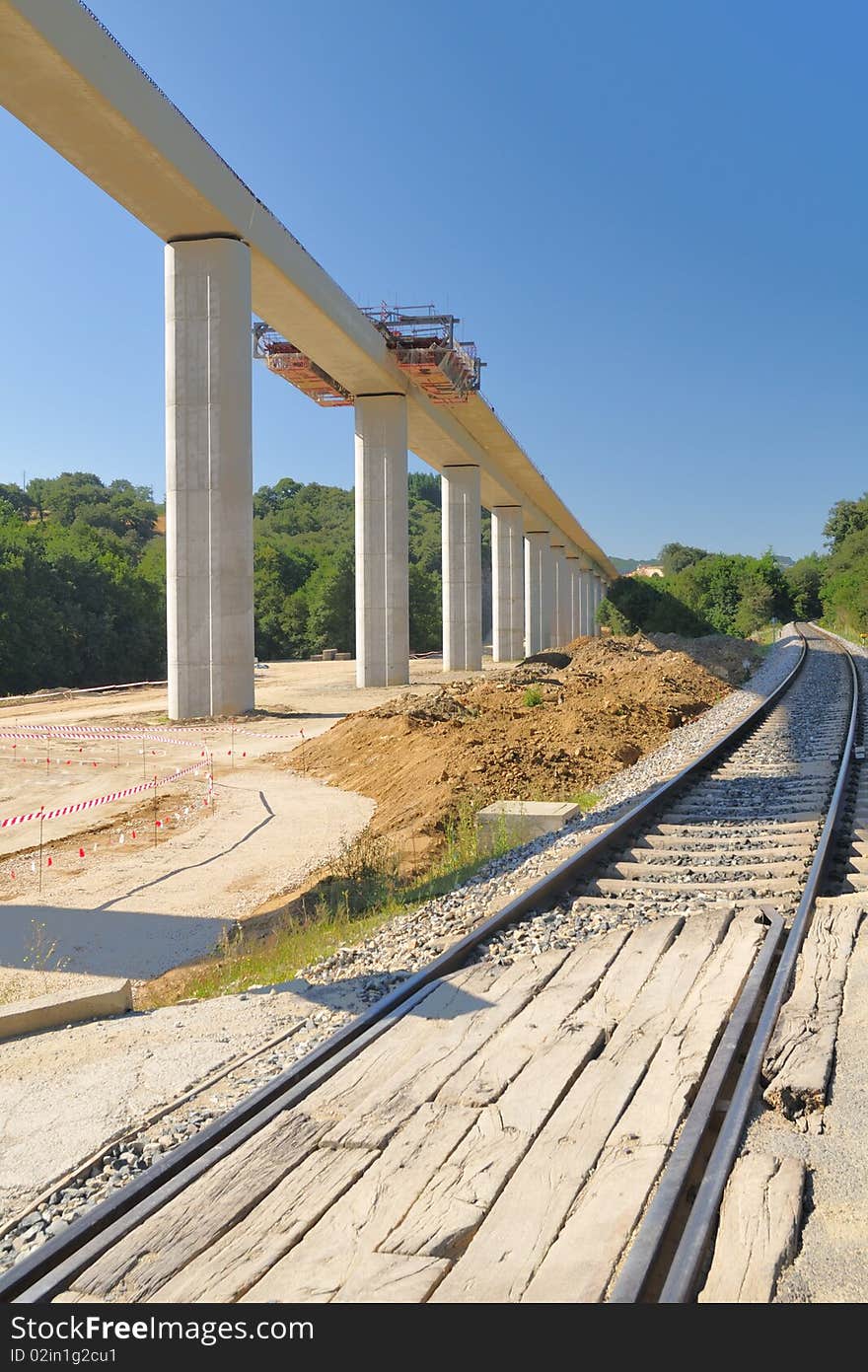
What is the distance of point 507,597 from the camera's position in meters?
64.2

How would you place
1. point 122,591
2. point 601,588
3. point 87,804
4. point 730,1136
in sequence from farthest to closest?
point 601,588, point 122,591, point 87,804, point 730,1136

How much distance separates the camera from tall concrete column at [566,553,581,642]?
341 ft

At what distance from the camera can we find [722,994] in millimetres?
5461

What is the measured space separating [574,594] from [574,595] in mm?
121

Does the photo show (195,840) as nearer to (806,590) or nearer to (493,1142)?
(493,1142)

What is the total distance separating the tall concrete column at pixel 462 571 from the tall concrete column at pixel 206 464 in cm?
2456

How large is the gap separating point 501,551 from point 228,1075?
62.0 meters

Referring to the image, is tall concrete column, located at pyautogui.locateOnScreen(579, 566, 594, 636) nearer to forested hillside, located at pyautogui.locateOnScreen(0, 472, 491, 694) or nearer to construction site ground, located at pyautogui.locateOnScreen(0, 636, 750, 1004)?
forested hillside, located at pyautogui.locateOnScreen(0, 472, 491, 694)

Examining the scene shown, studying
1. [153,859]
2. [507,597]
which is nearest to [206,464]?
[153,859]

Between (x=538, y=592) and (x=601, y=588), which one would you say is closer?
(x=538, y=592)

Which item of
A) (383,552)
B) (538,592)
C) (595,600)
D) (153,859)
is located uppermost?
(595,600)

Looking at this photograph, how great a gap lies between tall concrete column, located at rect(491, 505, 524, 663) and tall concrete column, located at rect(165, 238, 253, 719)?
126 feet

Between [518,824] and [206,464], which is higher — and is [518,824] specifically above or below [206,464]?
below

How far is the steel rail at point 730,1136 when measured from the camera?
307cm
